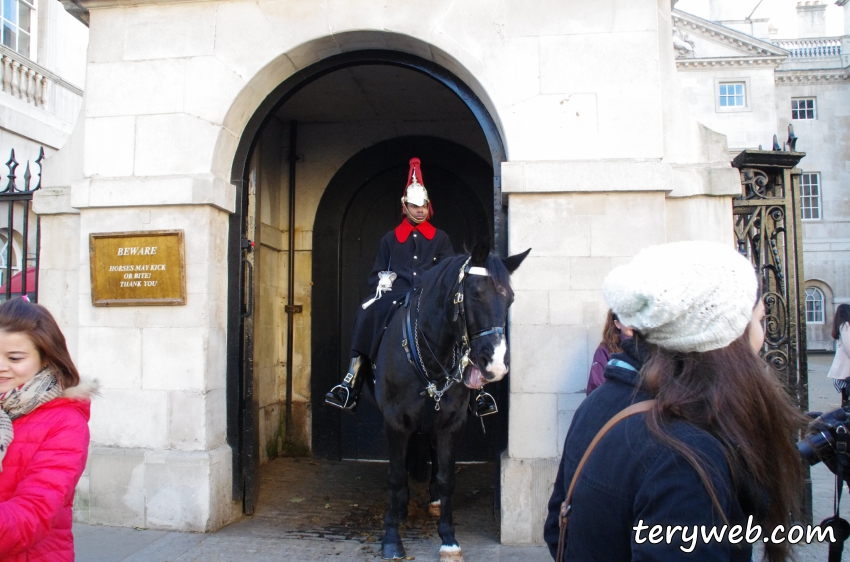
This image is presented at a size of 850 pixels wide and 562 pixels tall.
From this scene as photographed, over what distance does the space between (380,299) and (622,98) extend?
7.92ft

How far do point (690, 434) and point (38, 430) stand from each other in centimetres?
203

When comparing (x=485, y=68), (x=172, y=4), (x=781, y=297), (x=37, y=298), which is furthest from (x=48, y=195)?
(x=781, y=297)

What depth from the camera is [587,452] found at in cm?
154

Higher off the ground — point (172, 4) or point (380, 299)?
point (172, 4)

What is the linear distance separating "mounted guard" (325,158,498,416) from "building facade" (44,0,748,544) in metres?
0.73

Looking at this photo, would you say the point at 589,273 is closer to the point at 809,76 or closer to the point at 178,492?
the point at 178,492

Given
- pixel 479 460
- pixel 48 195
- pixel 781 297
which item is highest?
pixel 48 195

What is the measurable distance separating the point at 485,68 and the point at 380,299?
198 centimetres

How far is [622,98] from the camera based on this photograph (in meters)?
4.68

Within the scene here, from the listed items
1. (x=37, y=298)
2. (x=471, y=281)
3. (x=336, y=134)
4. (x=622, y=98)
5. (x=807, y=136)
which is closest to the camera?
(x=471, y=281)

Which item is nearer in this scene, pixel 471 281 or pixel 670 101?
pixel 471 281

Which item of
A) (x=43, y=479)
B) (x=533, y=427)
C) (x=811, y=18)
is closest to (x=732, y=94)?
(x=811, y=18)

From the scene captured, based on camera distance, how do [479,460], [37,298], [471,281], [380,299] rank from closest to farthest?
[471,281] < [380,299] < [37,298] < [479,460]

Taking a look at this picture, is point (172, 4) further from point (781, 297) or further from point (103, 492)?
point (781, 297)
